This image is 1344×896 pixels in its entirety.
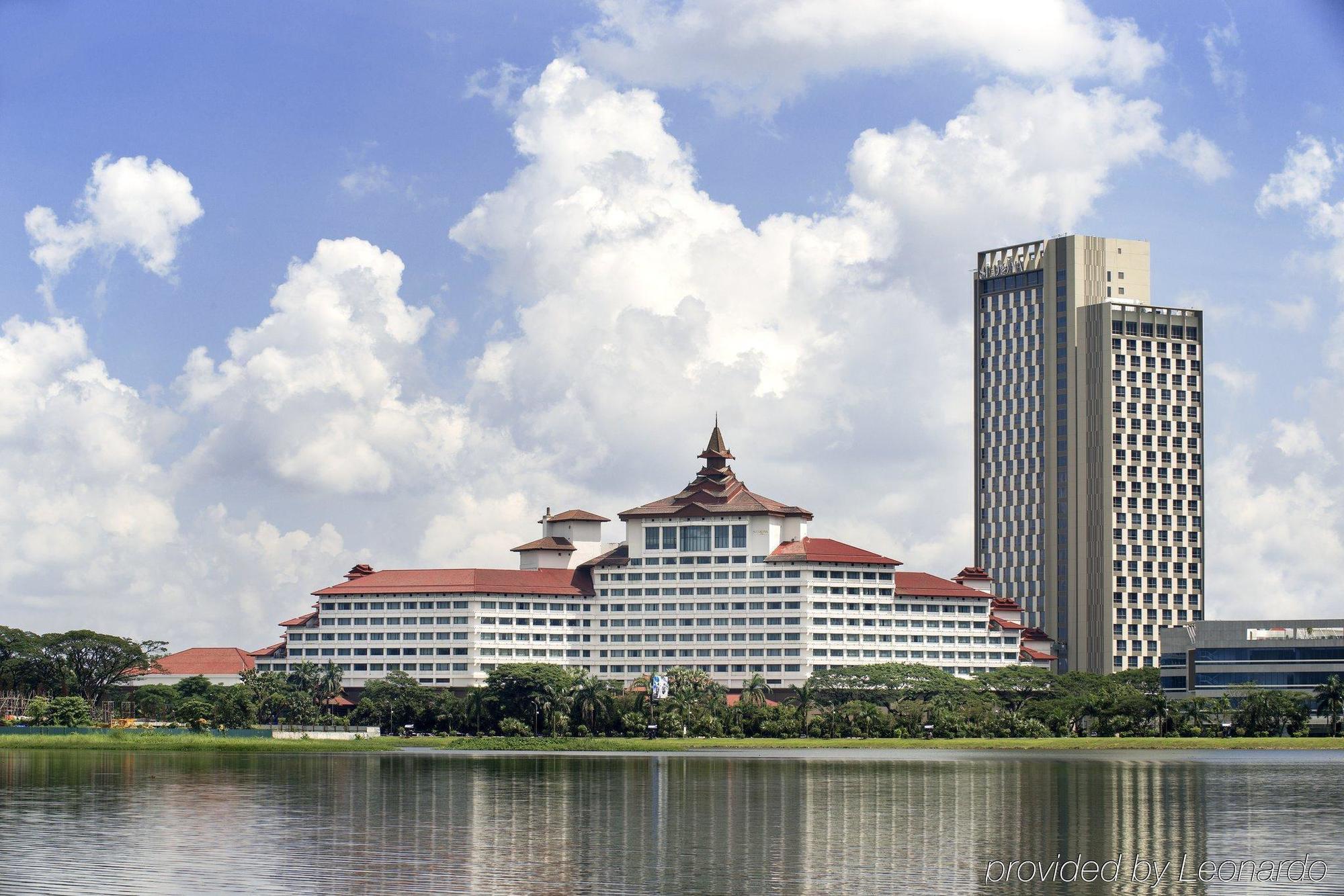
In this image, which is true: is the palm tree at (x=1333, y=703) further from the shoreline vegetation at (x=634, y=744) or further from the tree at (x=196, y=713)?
the tree at (x=196, y=713)

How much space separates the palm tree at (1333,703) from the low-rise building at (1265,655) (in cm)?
1043

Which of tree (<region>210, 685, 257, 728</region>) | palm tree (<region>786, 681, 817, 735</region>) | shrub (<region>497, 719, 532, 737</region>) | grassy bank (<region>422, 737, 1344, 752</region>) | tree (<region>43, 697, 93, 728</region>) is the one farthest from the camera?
tree (<region>43, 697, 93, 728</region>)

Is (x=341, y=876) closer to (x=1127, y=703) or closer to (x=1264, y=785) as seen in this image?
(x=1264, y=785)

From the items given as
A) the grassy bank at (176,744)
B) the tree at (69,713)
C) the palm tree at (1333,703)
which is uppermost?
the palm tree at (1333,703)

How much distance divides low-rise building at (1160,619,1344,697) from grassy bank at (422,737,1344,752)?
2210 centimetres

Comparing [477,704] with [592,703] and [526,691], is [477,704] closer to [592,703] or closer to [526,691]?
Result: [526,691]

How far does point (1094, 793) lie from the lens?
89562mm

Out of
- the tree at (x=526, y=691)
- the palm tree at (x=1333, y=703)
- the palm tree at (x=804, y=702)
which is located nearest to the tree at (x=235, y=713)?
the tree at (x=526, y=691)

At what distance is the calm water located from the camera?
176 ft

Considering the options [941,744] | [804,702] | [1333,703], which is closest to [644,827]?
[941,744]

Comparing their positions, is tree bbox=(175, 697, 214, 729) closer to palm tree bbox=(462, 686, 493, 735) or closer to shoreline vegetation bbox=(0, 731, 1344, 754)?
shoreline vegetation bbox=(0, 731, 1344, 754)

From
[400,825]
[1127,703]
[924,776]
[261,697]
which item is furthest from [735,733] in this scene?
[400,825]

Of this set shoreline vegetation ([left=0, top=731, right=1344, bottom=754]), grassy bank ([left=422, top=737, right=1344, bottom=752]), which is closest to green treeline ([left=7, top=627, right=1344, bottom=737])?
shoreline vegetation ([left=0, top=731, right=1344, bottom=754])

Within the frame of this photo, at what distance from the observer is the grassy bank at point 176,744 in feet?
543
